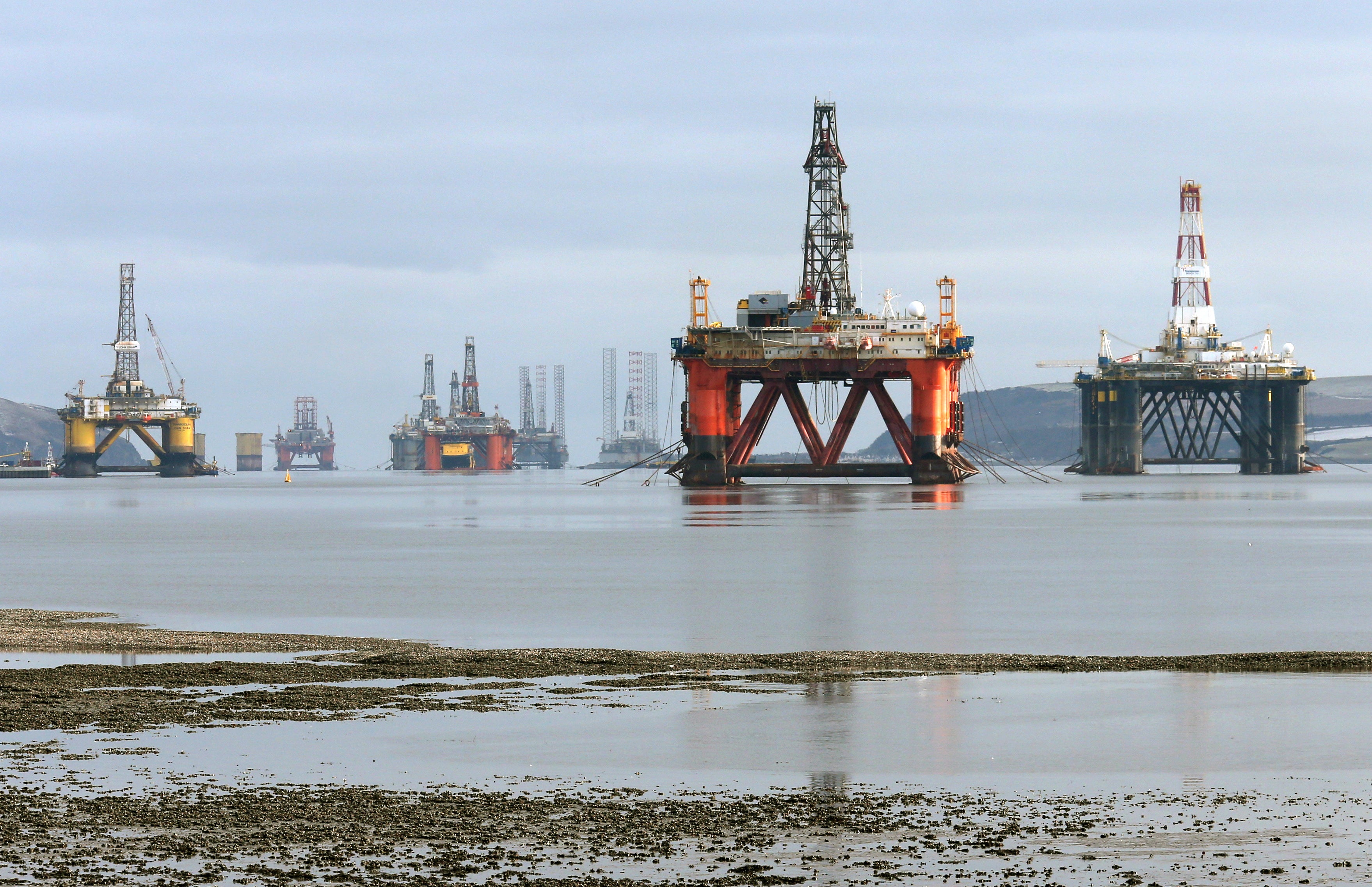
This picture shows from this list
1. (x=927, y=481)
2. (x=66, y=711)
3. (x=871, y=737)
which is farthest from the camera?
(x=927, y=481)

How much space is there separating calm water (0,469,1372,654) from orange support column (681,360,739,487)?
1700 cm

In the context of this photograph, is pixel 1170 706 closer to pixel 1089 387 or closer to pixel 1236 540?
pixel 1236 540

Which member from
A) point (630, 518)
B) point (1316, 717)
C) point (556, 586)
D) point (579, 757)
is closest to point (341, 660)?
point (579, 757)

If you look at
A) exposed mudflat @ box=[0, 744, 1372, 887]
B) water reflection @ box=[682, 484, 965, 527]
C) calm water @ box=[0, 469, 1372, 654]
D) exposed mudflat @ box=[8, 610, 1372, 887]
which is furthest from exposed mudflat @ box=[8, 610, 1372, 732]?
water reflection @ box=[682, 484, 965, 527]

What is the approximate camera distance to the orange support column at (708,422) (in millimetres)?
89062

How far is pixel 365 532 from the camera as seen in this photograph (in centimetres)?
5200

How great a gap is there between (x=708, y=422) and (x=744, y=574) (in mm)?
59384

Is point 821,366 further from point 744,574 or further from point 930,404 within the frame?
point 744,574

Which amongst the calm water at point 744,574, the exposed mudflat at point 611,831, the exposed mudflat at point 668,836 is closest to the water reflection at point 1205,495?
the calm water at point 744,574

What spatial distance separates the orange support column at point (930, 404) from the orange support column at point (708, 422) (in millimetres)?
10405

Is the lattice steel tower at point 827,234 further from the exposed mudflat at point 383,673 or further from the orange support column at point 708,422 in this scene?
the exposed mudflat at point 383,673

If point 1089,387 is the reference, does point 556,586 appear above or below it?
below

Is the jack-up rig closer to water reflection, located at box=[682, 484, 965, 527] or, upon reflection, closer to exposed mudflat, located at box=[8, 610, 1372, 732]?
water reflection, located at box=[682, 484, 965, 527]

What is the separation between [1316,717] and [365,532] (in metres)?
41.8
